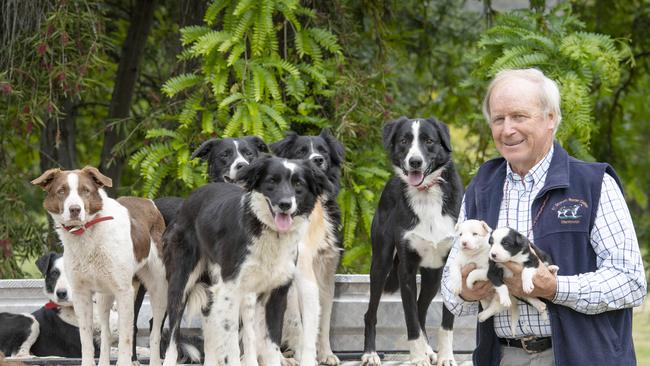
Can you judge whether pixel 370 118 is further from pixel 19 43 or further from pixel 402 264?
pixel 19 43

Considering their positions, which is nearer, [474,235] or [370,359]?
[474,235]

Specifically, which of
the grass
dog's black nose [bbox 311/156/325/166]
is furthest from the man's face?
the grass

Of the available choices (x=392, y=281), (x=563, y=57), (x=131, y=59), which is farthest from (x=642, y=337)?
(x=392, y=281)

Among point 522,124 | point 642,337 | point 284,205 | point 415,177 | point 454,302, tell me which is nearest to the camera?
point 522,124

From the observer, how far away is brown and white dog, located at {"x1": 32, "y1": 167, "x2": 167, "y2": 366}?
5.75 m

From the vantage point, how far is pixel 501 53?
351 inches

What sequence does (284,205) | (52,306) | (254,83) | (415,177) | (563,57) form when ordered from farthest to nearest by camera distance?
(563,57) → (254,83) → (52,306) → (415,177) → (284,205)

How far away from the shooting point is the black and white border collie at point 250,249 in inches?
212

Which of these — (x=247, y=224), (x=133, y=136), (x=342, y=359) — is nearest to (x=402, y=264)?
(x=342, y=359)

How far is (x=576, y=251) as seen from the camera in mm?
3697

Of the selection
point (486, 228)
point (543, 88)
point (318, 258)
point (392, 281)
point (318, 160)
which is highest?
point (543, 88)

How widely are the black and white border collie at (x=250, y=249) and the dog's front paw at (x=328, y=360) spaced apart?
754mm

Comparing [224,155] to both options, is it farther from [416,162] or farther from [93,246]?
[416,162]

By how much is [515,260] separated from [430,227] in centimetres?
264
